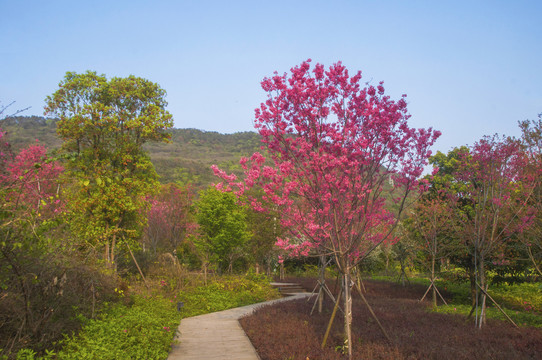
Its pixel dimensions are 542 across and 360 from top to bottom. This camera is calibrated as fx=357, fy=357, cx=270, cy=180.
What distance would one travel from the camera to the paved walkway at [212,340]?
743 cm

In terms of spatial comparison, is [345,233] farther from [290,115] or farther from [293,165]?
[290,115]

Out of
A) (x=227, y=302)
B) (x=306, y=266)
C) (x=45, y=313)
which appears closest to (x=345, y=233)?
(x=45, y=313)

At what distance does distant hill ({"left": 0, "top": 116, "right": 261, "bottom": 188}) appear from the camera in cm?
6253

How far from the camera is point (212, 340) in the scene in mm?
8812

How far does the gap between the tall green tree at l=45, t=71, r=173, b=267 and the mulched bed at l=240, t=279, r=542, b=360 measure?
33.1ft

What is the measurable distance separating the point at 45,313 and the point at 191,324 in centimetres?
538

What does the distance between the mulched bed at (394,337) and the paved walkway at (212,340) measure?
0.99 feet

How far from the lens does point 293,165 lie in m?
6.87

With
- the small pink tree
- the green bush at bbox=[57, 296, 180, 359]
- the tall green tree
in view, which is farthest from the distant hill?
the green bush at bbox=[57, 296, 180, 359]

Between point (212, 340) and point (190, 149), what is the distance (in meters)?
97.8

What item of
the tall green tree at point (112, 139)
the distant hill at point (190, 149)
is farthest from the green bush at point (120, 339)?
the distant hill at point (190, 149)

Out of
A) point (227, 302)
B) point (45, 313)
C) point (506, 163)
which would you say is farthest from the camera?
point (227, 302)

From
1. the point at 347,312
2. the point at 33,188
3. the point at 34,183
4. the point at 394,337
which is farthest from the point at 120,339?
the point at 394,337

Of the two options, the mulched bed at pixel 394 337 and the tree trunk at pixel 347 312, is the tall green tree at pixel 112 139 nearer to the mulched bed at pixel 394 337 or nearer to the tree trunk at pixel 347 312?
the mulched bed at pixel 394 337
